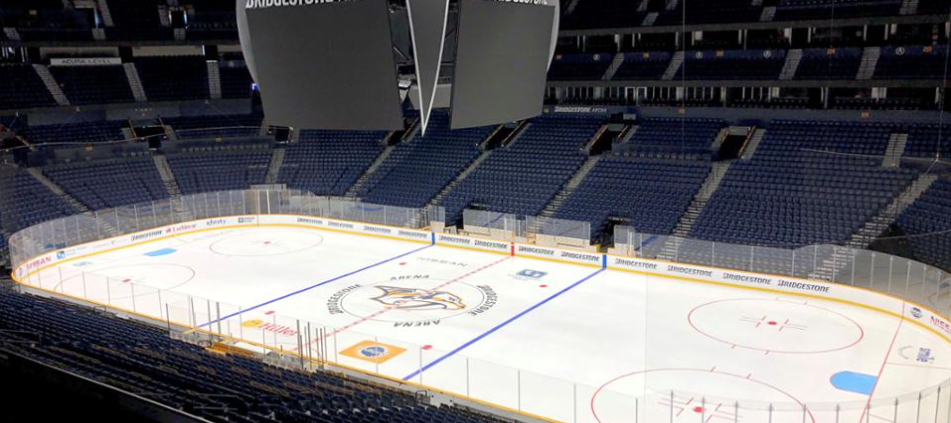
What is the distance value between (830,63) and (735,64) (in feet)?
10.9

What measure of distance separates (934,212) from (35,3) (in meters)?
35.1

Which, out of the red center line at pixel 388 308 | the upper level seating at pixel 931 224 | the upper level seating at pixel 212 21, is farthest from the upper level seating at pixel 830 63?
the upper level seating at pixel 212 21

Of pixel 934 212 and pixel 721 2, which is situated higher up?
pixel 721 2

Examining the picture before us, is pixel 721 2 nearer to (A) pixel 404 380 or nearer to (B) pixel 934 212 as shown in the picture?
(B) pixel 934 212

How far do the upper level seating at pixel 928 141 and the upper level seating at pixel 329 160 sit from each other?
65.3ft

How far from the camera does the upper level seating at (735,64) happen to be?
88.2ft

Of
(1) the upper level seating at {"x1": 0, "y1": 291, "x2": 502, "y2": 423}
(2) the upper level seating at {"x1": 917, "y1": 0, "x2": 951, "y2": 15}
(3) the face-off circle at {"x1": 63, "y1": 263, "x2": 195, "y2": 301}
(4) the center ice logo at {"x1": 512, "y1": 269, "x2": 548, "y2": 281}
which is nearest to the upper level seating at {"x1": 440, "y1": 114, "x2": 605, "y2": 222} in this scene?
(4) the center ice logo at {"x1": 512, "y1": 269, "x2": 548, "y2": 281}

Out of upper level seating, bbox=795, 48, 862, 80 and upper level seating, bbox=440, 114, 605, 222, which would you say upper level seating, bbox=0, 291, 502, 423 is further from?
upper level seating, bbox=795, 48, 862, 80

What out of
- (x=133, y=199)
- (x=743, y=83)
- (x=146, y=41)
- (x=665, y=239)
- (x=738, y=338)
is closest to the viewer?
(x=738, y=338)

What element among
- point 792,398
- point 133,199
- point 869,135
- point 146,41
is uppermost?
point 146,41

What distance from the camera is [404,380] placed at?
44.1 ft

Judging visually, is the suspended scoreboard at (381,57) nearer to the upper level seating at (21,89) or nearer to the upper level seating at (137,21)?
the upper level seating at (21,89)

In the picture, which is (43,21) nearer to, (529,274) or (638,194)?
(529,274)

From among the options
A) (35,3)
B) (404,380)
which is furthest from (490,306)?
(35,3)
